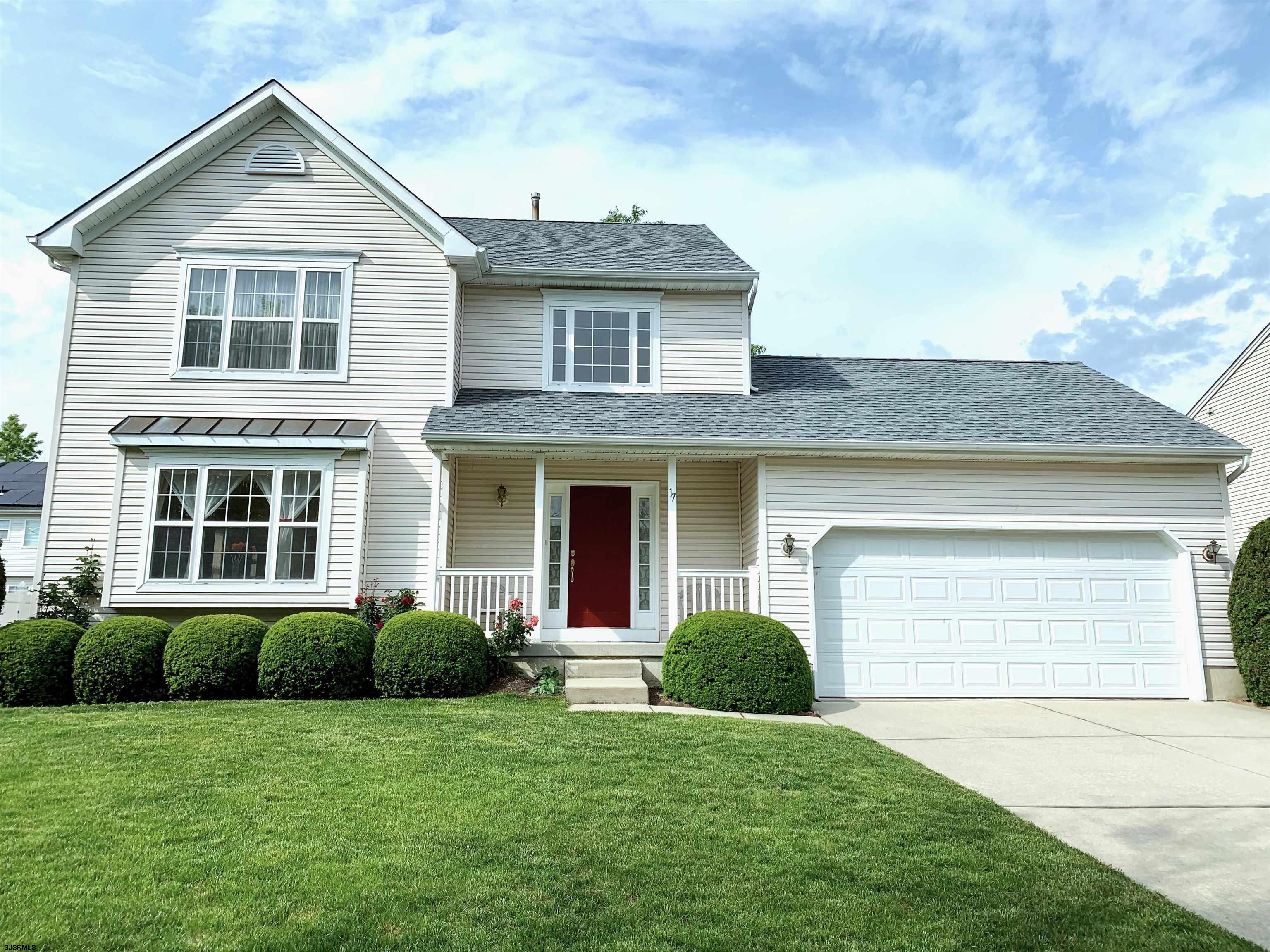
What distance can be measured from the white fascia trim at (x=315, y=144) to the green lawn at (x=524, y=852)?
7.54 metres

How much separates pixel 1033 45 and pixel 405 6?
8362 millimetres

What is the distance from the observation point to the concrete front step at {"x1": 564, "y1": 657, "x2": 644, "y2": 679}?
984 cm

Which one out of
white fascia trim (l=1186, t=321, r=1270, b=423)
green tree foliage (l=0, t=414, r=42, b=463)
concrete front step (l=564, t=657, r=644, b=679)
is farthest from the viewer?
green tree foliage (l=0, t=414, r=42, b=463)

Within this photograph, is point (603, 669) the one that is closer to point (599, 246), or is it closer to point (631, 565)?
point (631, 565)

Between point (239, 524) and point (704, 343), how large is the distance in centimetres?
747

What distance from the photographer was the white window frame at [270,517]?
10344mm

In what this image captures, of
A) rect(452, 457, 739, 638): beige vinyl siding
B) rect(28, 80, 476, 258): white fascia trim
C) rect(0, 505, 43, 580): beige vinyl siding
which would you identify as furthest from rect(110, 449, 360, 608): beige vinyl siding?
rect(0, 505, 43, 580): beige vinyl siding

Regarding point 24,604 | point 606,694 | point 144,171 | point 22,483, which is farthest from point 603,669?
point 22,483

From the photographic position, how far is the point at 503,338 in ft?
41.1

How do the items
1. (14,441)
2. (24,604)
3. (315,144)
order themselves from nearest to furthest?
(24,604)
(315,144)
(14,441)

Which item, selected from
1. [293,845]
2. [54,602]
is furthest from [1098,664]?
[54,602]

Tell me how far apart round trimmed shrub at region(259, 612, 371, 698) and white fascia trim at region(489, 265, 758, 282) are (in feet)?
20.0

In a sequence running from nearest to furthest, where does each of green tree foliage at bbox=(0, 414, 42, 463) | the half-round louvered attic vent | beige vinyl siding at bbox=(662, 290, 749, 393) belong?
the half-round louvered attic vent
beige vinyl siding at bbox=(662, 290, 749, 393)
green tree foliage at bbox=(0, 414, 42, 463)

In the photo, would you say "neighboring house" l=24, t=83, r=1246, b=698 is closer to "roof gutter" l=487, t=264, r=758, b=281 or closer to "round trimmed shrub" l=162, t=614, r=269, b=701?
"roof gutter" l=487, t=264, r=758, b=281
